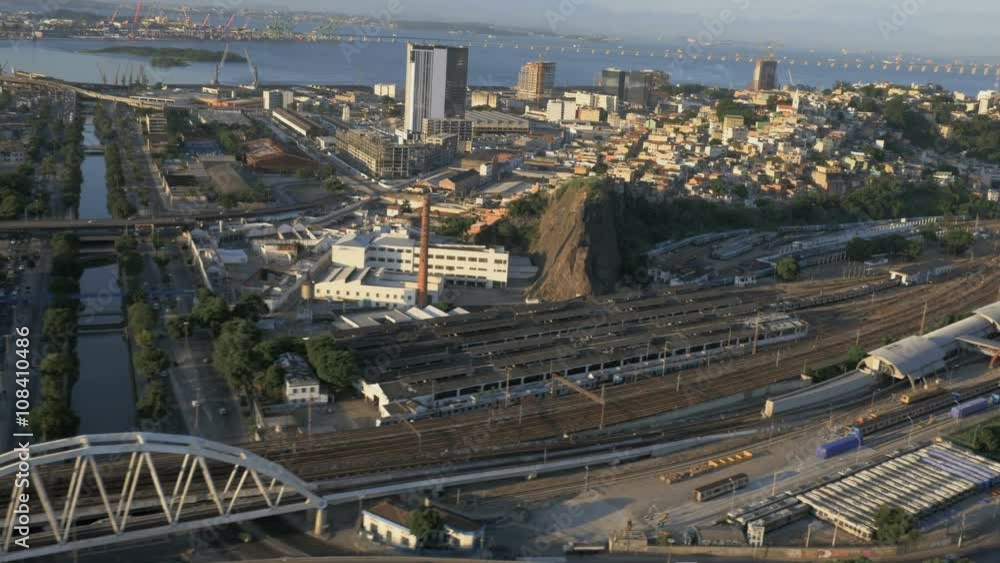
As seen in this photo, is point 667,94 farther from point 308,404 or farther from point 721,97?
point 308,404

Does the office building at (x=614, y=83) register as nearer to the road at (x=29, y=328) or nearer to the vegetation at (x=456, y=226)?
the vegetation at (x=456, y=226)

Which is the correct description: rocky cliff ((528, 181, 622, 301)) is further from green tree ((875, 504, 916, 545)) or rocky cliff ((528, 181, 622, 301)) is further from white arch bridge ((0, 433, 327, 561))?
white arch bridge ((0, 433, 327, 561))

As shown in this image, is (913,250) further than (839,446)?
Yes

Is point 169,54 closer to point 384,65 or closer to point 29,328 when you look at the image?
point 384,65

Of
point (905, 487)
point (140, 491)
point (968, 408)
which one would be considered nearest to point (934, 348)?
point (968, 408)

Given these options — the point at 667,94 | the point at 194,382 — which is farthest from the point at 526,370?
the point at 667,94

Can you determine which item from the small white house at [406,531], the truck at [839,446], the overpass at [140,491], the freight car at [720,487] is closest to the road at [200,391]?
the overpass at [140,491]

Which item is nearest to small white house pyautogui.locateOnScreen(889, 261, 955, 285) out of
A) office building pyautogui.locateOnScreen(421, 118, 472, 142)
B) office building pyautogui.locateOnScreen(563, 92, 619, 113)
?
office building pyautogui.locateOnScreen(421, 118, 472, 142)
